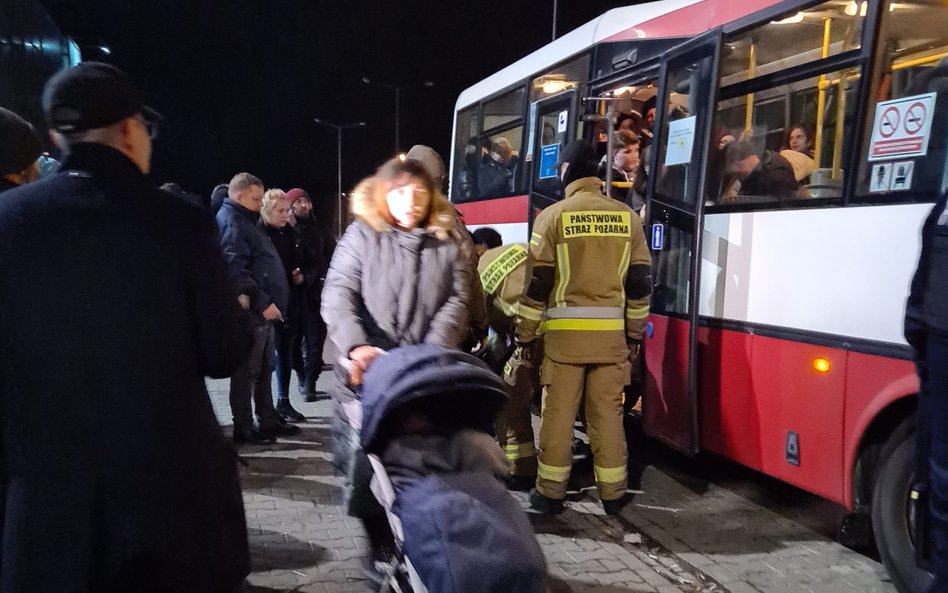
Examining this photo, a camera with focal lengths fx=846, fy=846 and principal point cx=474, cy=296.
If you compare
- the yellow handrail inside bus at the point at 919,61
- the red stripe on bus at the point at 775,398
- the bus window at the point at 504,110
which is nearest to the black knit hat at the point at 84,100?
the red stripe on bus at the point at 775,398

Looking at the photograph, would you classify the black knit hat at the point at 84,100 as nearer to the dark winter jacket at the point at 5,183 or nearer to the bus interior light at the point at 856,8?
the dark winter jacket at the point at 5,183

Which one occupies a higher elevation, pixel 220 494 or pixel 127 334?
pixel 127 334

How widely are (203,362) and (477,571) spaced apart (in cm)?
107

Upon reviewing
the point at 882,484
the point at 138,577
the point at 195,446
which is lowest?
the point at 882,484

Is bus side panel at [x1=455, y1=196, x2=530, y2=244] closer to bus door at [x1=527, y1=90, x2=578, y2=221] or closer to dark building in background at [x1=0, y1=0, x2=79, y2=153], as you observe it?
bus door at [x1=527, y1=90, x2=578, y2=221]

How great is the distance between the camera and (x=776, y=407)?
15.4 ft

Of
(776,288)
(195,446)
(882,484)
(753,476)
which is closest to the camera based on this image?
(195,446)

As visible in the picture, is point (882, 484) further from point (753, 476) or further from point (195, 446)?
point (195, 446)

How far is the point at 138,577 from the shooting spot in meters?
1.98

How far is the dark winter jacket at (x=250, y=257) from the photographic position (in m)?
6.14

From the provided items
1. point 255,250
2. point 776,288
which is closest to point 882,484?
point 776,288

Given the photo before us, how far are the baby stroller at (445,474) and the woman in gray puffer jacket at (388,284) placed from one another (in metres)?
0.52

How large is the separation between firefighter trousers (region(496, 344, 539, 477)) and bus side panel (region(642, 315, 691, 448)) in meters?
0.82

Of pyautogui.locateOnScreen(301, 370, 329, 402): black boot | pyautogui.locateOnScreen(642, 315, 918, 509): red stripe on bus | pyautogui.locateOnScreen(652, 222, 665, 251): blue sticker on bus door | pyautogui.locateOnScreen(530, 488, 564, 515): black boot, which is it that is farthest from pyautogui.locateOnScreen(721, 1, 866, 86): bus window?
pyautogui.locateOnScreen(301, 370, 329, 402): black boot
